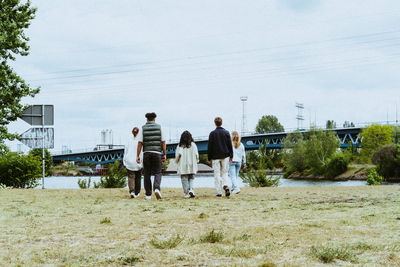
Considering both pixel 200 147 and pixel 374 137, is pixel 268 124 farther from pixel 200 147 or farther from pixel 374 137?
pixel 200 147

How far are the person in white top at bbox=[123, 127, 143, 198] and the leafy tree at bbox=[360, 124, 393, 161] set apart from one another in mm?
69217

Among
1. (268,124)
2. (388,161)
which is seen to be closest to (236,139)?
(388,161)

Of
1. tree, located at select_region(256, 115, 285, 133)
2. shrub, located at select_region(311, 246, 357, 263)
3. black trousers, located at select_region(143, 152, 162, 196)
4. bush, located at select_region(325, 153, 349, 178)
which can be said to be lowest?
bush, located at select_region(325, 153, 349, 178)

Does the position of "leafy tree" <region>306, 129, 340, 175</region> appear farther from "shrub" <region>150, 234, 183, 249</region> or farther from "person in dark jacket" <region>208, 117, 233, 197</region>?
"shrub" <region>150, 234, 183, 249</region>

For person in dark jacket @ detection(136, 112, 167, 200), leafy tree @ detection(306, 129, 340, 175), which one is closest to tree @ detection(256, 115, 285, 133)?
leafy tree @ detection(306, 129, 340, 175)

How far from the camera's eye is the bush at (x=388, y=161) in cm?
5522

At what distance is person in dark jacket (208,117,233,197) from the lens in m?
11.4

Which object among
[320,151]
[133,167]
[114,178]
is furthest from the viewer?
[320,151]

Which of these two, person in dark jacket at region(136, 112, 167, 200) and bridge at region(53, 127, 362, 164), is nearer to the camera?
person in dark jacket at region(136, 112, 167, 200)

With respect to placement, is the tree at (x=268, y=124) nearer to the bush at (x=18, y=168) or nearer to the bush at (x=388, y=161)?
the bush at (x=388, y=161)

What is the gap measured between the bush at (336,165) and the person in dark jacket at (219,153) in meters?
55.9

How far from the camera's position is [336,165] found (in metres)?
64.8

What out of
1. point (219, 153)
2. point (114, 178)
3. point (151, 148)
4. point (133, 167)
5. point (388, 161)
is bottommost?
point (388, 161)

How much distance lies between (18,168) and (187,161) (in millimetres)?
11067
